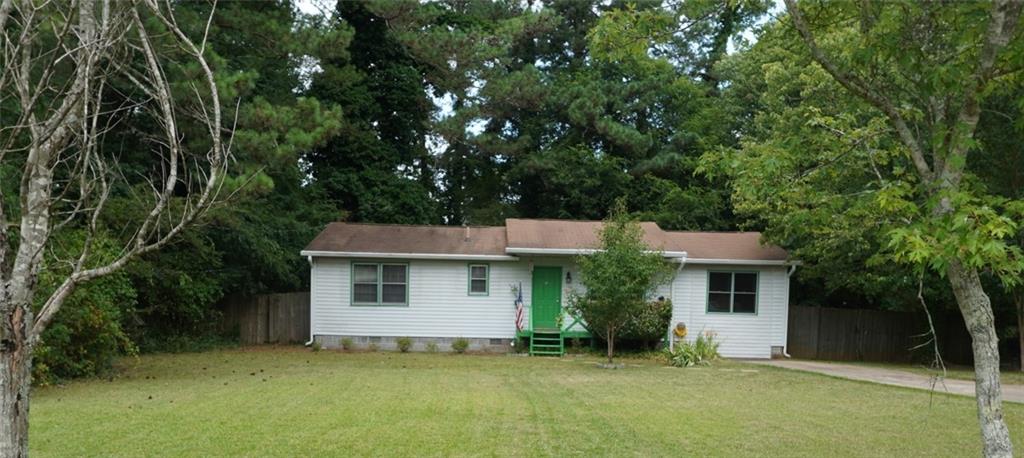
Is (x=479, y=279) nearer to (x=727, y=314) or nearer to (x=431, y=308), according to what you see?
(x=431, y=308)

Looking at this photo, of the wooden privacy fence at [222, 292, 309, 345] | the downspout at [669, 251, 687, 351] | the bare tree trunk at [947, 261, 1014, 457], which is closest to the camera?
the bare tree trunk at [947, 261, 1014, 457]

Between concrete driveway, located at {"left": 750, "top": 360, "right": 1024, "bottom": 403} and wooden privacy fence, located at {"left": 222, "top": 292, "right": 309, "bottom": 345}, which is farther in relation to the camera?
A: wooden privacy fence, located at {"left": 222, "top": 292, "right": 309, "bottom": 345}

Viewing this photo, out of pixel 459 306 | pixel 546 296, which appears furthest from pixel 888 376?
pixel 459 306

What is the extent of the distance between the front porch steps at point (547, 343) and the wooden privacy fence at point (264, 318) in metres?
6.66

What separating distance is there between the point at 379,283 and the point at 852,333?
1286cm

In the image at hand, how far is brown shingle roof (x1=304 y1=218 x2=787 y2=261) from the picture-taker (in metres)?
18.2

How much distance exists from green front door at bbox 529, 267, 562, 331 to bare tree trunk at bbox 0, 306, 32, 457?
608 inches

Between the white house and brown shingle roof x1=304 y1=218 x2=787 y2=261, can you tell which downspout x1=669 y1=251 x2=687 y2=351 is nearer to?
the white house

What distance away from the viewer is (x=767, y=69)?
22016 mm

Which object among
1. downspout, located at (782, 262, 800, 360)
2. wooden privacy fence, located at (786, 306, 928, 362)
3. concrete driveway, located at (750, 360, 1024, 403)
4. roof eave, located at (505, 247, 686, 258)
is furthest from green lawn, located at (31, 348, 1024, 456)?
wooden privacy fence, located at (786, 306, 928, 362)

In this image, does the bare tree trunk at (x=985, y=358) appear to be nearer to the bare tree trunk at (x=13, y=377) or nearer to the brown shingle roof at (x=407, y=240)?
the bare tree trunk at (x=13, y=377)

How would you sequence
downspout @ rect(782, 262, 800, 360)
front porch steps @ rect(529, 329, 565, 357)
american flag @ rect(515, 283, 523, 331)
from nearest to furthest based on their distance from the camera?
front porch steps @ rect(529, 329, 565, 357) < american flag @ rect(515, 283, 523, 331) < downspout @ rect(782, 262, 800, 360)

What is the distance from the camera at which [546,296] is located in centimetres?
1839

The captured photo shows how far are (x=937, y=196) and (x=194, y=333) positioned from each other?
60.5 feet
